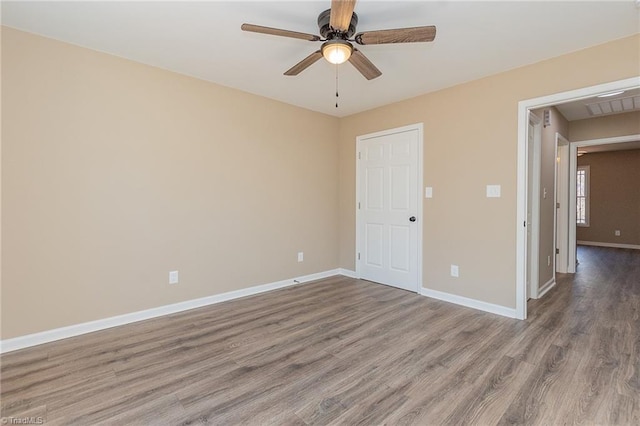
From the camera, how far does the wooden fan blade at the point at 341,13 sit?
65.0 inches

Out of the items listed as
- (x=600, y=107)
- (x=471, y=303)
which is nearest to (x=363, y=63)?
(x=471, y=303)

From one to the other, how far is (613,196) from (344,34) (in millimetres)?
8892

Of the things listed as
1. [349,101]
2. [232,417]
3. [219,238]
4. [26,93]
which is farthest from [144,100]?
[232,417]

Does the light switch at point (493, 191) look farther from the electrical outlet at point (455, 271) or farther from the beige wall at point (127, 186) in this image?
the beige wall at point (127, 186)

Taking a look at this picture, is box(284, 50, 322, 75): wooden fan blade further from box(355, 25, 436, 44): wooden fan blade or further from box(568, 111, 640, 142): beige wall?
box(568, 111, 640, 142): beige wall

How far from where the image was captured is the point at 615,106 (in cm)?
399

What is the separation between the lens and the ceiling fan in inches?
69.8

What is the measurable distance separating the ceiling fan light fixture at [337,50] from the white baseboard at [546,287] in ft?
11.8

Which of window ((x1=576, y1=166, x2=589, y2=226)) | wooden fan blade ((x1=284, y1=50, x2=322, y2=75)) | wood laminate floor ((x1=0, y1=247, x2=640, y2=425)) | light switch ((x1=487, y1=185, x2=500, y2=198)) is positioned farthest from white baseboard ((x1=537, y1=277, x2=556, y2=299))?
window ((x1=576, y1=166, x2=589, y2=226))

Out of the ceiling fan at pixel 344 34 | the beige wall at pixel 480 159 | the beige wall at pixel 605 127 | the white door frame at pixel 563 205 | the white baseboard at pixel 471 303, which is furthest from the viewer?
the white door frame at pixel 563 205

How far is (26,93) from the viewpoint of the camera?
7.81 feet

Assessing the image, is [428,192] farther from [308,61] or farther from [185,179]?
[185,179]

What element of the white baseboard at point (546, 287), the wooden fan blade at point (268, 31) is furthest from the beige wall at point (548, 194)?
the wooden fan blade at point (268, 31)

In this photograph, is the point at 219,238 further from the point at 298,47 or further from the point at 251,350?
the point at 298,47
